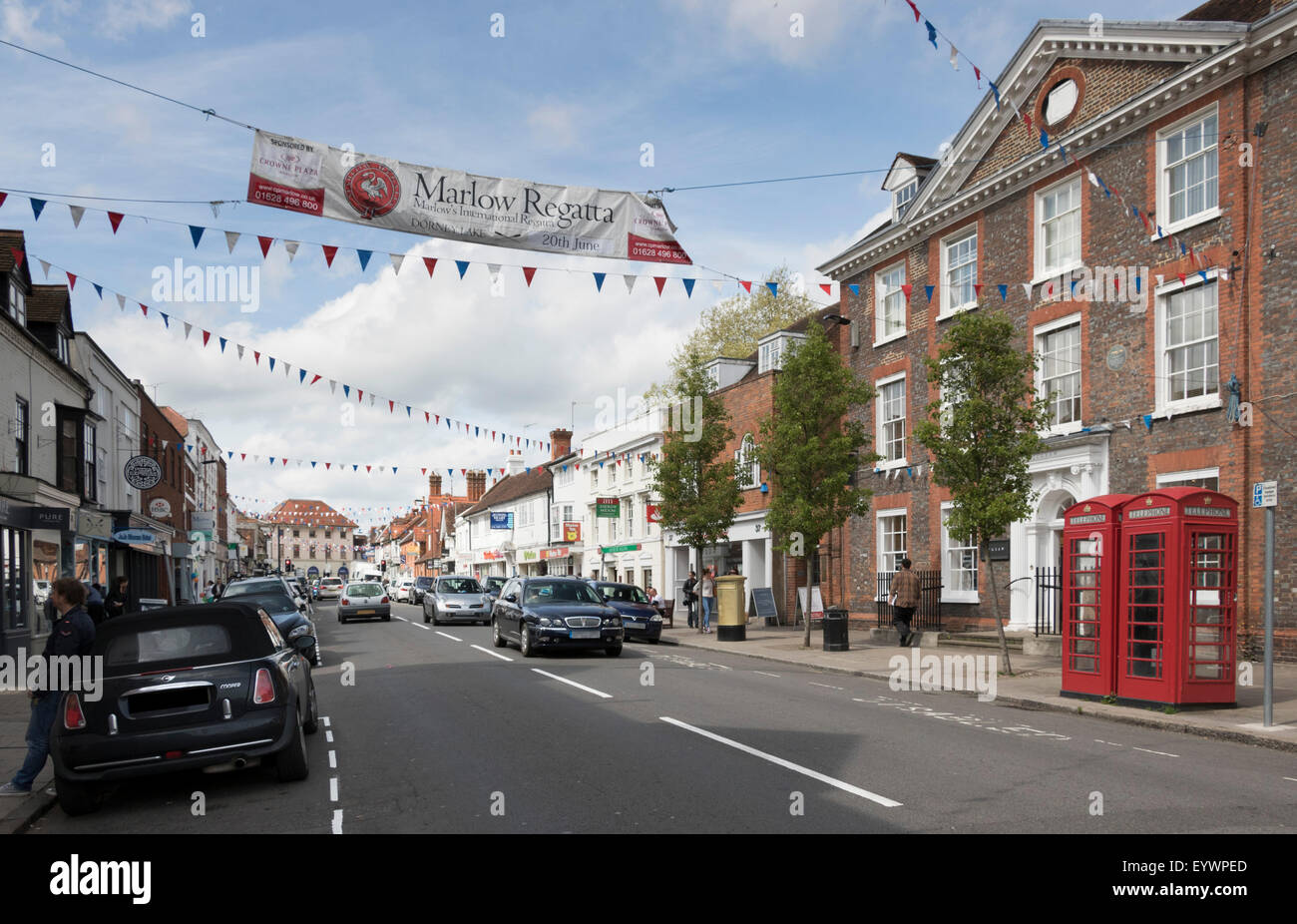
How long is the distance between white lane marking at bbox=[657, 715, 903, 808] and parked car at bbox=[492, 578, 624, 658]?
26.6 ft

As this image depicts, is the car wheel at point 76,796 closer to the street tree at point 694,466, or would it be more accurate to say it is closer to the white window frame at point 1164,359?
the white window frame at point 1164,359

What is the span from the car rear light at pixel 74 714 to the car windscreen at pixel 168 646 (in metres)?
0.36

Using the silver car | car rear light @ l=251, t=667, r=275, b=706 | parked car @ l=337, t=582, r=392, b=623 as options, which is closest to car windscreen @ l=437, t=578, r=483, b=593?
the silver car

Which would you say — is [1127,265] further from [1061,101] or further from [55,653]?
[55,653]

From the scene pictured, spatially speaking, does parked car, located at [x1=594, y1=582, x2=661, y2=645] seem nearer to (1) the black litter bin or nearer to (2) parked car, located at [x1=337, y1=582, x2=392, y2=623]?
(1) the black litter bin

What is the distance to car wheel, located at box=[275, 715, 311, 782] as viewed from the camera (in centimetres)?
775

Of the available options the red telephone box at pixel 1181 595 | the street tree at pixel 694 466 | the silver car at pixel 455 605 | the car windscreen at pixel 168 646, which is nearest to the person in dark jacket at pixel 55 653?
the car windscreen at pixel 168 646

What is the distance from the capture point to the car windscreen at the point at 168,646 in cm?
759

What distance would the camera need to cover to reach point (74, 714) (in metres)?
7.15
